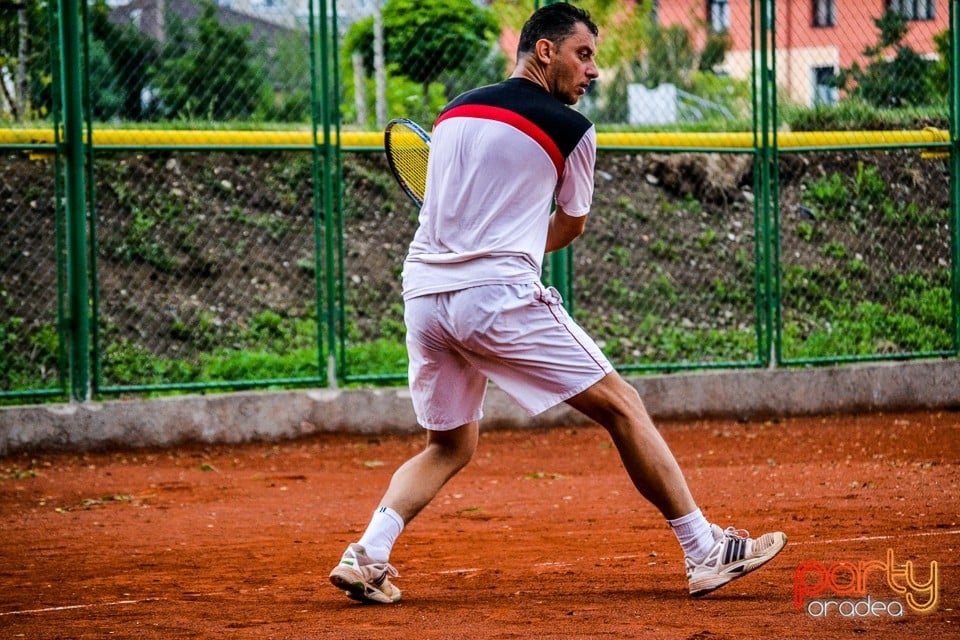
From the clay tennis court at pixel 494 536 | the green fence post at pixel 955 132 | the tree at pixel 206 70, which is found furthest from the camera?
the tree at pixel 206 70

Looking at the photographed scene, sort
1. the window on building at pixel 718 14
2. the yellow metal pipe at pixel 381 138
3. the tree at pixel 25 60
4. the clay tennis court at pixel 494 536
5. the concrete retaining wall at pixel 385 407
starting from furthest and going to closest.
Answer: the window on building at pixel 718 14
the tree at pixel 25 60
the yellow metal pipe at pixel 381 138
the concrete retaining wall at pixel 385 407
the clay tennis court at pixel 494 536

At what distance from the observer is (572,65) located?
473 cm

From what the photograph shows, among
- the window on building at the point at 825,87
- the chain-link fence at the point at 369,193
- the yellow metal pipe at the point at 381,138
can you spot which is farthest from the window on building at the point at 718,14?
the yellow metal pipe at the point at 381,138

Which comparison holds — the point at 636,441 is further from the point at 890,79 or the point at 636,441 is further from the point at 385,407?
the point at 890,79

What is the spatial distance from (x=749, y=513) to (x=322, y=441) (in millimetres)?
3988

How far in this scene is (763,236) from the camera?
10.5 metres

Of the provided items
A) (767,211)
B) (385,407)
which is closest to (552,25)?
(385,407)

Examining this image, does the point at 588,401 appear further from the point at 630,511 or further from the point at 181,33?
the point at 181,33

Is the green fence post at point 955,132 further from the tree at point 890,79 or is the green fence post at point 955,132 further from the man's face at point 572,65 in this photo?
the man's face at point 572,65

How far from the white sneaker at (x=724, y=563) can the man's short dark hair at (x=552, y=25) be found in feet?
6.00

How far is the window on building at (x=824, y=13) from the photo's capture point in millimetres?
11977

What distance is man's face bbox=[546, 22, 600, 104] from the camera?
15.5 ft

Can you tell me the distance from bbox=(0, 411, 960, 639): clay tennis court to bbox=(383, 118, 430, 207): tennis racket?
158cm

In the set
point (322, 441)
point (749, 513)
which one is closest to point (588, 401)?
point (749, 513)
